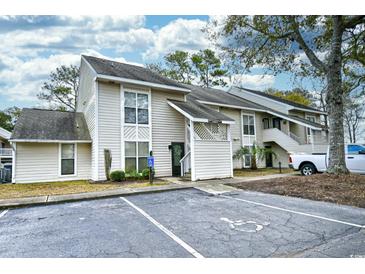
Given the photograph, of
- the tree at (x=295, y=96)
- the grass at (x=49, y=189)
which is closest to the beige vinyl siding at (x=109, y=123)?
the grass at (x=49, y=189)

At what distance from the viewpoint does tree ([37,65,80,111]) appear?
26031mm

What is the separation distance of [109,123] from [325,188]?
9.74m

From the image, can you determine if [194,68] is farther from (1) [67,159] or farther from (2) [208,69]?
(1) [67,159]

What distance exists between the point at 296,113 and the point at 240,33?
13377mm

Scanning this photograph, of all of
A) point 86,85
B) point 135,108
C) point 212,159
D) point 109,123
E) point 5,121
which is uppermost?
point 5,121

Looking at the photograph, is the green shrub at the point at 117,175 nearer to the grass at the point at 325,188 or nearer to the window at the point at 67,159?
the window at the point at 67,159

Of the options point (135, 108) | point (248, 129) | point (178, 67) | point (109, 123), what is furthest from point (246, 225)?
point (178, 67)

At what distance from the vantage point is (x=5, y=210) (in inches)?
239

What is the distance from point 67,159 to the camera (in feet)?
40.5

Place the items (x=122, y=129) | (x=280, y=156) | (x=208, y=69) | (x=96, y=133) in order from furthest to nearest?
(x=208, y=69) → (x=280, y=156) → (x=122, y=129) → (x=96, y=133)

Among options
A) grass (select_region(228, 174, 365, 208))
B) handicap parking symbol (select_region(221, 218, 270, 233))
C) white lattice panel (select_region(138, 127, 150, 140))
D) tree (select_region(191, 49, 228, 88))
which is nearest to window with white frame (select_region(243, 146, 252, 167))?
grass (select_region(228, 174, 365, 208))

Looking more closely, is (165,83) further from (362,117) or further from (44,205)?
(362,117)
